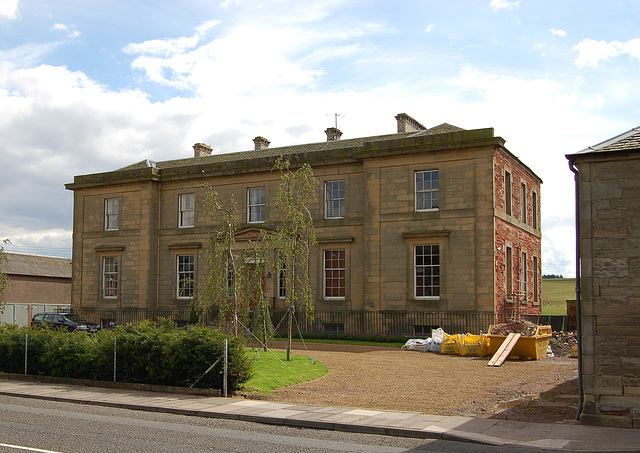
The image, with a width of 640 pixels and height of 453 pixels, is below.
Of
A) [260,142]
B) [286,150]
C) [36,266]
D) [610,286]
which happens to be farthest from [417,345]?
[36,266]

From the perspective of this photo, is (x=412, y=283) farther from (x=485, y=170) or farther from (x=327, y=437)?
(x=327, y=437)

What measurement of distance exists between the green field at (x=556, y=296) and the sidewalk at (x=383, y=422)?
3950 cm

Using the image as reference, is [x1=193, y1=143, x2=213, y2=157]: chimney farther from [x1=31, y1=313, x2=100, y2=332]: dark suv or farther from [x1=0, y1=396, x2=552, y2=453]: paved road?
[x1=0, y1=396, x2=552, y2=453]: paved road

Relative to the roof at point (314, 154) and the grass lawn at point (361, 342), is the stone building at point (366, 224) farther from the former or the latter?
the grass lawn at point (361, 342)

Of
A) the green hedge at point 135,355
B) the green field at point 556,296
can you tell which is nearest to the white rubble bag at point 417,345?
the green hedge at point 135,355

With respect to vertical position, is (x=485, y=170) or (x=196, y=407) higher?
(x=485, y=170)

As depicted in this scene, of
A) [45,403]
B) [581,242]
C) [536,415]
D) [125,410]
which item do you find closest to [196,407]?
[125,410]

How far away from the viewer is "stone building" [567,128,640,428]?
11.2 metres

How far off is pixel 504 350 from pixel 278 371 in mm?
8072

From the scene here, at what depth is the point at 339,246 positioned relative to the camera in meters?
32.6

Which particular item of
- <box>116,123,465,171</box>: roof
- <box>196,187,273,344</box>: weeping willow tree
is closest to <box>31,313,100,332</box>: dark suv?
<box>116,123,465,171</box>: roof

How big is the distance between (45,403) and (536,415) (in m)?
10.0

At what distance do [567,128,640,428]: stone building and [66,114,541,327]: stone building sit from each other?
16.9 meters

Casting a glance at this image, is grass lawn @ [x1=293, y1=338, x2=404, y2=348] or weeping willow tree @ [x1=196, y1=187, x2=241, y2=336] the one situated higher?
weeping willow tree @ [x1=196, y1=187, x2=241, y2=336]
